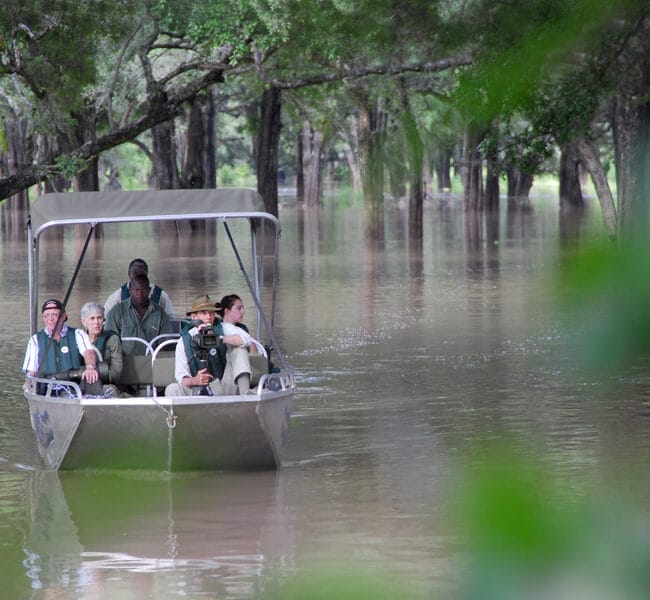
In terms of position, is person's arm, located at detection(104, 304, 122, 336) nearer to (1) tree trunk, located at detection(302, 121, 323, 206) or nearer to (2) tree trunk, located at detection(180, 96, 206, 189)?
(2) tree trunk, located at detection(180, 96, 206, 189)

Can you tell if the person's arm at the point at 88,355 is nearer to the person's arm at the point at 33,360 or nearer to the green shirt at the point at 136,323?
the person's arm at the point at 33,360

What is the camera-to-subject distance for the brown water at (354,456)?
22.3 ft

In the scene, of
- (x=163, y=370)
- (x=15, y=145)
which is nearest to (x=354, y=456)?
(x=163, y=370)

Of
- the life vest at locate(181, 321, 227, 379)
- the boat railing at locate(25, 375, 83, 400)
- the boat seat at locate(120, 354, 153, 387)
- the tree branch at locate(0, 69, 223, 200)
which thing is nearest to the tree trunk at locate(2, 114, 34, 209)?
the tree branch at locate(0, 69, 223, 200)

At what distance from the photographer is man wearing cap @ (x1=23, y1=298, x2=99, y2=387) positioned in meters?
10.9

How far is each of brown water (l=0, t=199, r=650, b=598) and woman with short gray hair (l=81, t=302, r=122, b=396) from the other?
89 centimetres

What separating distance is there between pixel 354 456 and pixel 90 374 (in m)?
2.38

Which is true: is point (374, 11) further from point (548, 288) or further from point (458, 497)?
point (458, 497)

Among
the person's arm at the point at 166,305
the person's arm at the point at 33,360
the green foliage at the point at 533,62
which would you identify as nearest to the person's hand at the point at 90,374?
the person's arm at the point at 33,360

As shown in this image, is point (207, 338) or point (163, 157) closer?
→ point (207, 338)

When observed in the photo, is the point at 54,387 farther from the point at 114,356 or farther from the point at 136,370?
the point at 136,370

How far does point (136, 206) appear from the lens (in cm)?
1188

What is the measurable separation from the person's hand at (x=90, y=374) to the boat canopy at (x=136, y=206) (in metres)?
1.37

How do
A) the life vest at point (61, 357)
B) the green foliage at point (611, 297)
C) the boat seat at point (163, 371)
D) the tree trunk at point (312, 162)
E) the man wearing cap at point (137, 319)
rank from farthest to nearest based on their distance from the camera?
the tree trunk at point (312, 162) → the man wearing cap at point (137, 319) → the boat seat at point (163, 371) → the life vest at point (61, 357) → the green foliage at point (611, 297)
